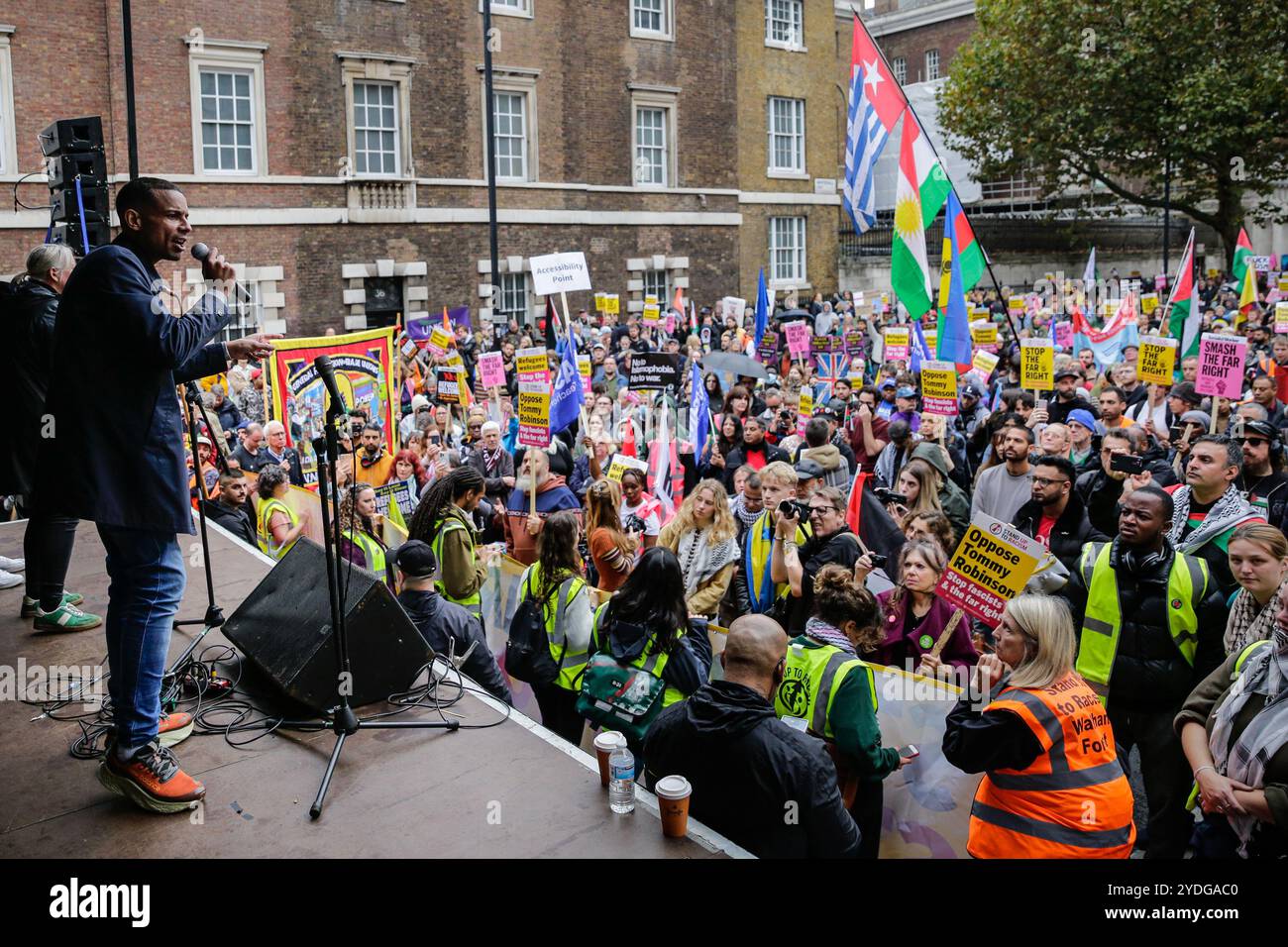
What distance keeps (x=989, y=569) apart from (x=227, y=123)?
22341 millimetres

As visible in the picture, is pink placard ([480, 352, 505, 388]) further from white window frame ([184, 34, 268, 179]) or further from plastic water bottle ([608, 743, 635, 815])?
white window frame ([184, 34, 268, 179])

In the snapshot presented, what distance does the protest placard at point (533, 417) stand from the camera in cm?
946

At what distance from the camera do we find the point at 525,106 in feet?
92.2

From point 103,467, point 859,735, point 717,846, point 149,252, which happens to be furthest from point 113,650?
point 859,735

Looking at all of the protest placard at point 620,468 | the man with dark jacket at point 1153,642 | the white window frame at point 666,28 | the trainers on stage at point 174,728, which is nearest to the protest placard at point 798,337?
the protest placard at point 620,468

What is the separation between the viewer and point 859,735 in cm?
421

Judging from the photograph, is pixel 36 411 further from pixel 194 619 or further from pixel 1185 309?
pixel 1185 309

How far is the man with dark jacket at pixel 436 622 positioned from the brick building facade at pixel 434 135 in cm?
1502

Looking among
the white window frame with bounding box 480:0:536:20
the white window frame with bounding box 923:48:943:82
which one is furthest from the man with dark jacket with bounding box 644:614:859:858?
the white window frame with bounding box 923:48:943:82

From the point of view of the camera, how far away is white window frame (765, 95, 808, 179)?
3419 cm

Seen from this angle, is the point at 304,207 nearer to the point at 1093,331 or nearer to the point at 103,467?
the point at 1093,331

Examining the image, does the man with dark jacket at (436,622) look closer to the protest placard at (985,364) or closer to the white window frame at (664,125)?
the protest placard at (985,364)

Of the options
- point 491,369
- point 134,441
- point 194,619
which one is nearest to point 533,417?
point 491,369

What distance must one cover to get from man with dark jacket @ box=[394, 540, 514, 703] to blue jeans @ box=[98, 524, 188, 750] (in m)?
1.79
